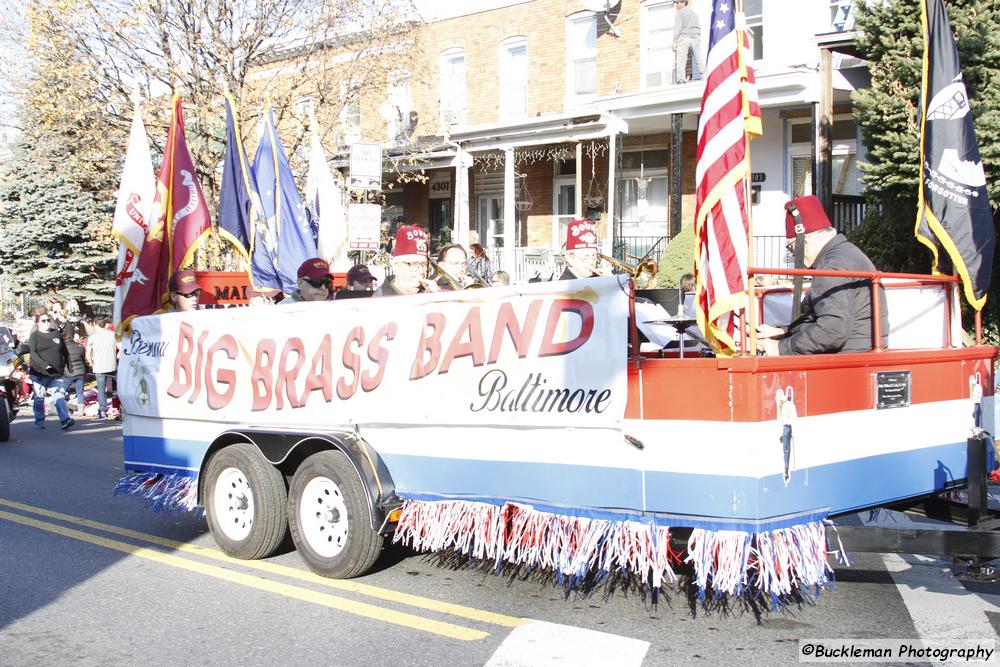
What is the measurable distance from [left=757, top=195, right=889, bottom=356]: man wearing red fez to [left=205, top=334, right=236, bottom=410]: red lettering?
11.2ft

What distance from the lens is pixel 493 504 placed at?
526cm

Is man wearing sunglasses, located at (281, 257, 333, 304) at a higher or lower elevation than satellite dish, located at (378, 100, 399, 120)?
lower

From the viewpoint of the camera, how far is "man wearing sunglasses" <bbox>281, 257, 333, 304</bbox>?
751cm

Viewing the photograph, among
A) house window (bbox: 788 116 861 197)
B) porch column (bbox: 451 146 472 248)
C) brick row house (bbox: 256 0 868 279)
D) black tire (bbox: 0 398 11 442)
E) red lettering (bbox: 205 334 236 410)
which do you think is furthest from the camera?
porch column (bbox: 451 146 472 248)

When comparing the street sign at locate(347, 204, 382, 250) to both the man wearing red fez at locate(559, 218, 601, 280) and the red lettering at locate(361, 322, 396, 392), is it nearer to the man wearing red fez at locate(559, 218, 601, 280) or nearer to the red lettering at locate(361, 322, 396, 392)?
the man wearing red fez at locate(559, 218, 601, 280)

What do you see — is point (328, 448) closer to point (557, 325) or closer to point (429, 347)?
point (429, 347)

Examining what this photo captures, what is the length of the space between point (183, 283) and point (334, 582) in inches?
126

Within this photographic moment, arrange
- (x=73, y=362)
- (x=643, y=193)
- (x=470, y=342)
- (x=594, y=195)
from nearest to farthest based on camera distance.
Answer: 1. (x=470, y=342)
2. (x=73, y=362)
3. (x=643, y=193)
4. (x=594, y=195)

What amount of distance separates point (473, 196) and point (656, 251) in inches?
281

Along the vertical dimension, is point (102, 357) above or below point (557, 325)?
below

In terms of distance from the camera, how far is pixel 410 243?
7.09m

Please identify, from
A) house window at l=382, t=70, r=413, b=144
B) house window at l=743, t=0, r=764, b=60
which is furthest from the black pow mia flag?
house window at l=382, t=70, r=413, b=144

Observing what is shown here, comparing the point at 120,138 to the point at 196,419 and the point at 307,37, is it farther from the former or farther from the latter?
the point at 196,419

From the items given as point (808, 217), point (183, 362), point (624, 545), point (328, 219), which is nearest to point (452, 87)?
point (328, 219)
